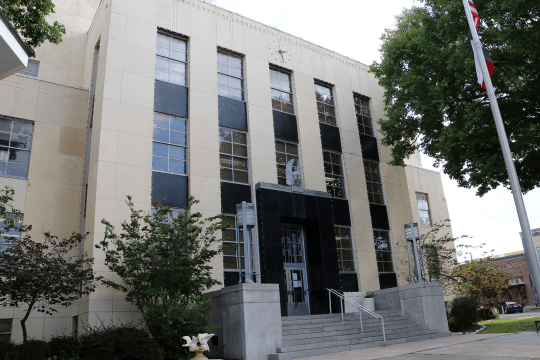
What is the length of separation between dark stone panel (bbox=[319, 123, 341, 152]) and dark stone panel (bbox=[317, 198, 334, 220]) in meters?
3.95

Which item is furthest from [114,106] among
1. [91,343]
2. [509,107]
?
[509,107]

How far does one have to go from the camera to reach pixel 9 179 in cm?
1708

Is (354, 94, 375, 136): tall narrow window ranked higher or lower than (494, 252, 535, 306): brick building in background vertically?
higher

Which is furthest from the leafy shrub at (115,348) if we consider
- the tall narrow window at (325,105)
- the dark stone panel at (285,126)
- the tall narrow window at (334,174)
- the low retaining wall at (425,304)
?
the tall narrow window at (325,105)

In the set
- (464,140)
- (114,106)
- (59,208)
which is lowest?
(59,208)

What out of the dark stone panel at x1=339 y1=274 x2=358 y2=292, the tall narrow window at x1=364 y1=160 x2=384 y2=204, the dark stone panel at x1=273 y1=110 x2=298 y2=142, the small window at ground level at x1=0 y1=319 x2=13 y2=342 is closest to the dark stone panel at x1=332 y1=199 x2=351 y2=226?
the tall narrow window at x1=364 y1=160 x2=384 y2=204

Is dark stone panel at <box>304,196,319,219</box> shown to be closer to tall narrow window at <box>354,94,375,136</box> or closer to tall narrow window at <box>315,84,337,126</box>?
tall narrow window at <box>315,84,337,126</box>

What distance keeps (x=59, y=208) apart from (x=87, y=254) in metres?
3.11

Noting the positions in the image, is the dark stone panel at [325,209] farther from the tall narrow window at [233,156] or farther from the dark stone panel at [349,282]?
the tall narrow window at [233,156]

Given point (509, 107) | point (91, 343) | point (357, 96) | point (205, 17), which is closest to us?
point (91, 343)

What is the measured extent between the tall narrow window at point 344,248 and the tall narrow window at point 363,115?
6.55 m

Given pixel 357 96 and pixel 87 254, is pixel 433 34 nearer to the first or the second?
pixel 357 96

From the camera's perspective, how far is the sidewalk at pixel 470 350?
10.7m

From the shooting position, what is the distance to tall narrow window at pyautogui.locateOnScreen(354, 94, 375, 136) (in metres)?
26.1
